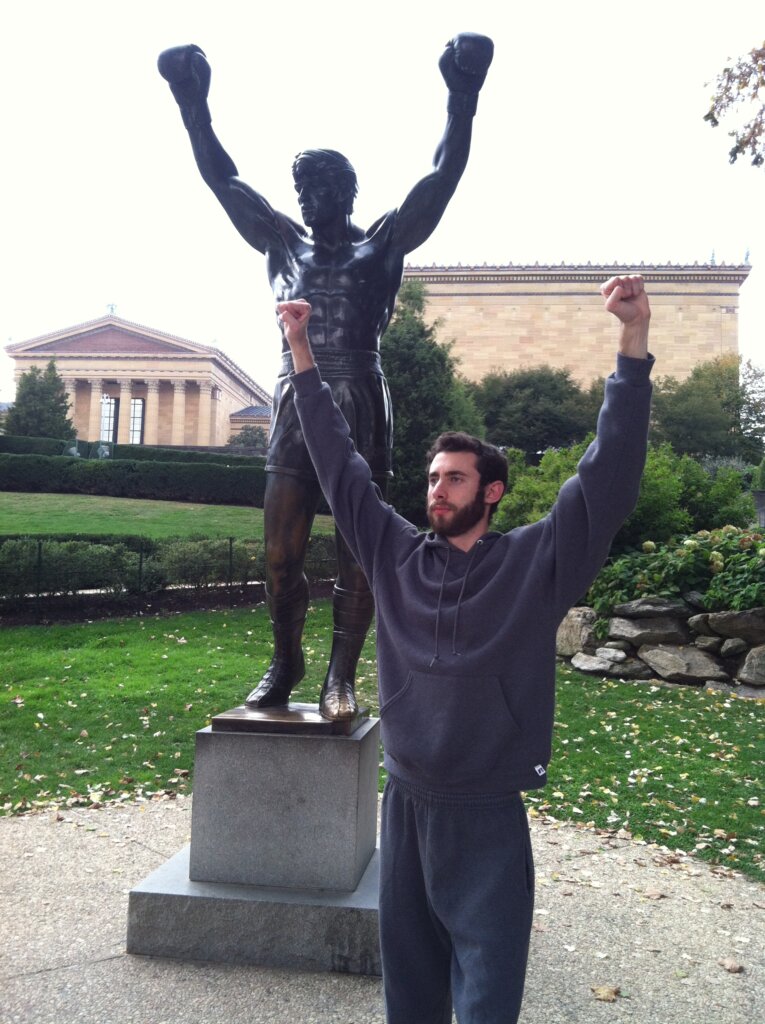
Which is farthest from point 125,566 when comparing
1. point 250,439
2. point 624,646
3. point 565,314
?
point 565,314

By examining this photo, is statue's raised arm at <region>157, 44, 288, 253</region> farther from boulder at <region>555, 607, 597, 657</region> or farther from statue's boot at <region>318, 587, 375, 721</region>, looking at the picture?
boulder at <region>555, 607, 597, 657</region>

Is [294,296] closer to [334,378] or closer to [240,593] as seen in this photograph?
[334,378]

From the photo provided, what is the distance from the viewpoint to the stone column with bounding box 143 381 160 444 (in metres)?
64.4

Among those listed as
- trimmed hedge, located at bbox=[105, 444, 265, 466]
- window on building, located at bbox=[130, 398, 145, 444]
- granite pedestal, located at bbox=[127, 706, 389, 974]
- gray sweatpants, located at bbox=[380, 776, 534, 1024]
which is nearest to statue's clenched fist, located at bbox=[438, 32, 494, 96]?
granite pedestal, located at bbox=[127, 706, 389, 974]

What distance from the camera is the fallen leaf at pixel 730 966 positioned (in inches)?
142

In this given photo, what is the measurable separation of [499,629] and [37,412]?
44.9m

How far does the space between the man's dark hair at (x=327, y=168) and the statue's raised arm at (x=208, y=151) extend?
0.33 m

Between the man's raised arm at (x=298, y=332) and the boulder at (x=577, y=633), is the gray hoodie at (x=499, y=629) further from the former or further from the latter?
the boulder at (x=577, y=633)

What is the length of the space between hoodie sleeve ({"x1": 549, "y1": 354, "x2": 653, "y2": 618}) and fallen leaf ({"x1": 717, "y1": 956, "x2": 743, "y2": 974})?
2522mm

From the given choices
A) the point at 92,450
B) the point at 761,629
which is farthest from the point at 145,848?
the point at 92,450

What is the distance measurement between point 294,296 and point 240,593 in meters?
11.5

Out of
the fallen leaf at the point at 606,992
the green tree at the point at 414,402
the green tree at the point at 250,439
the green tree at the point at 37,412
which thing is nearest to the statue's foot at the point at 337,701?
the fallen leaf at the point at 606,992

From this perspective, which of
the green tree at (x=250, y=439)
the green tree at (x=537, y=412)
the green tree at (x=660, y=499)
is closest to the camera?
the green tree at (x=660, y=499)

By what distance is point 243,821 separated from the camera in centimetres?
353
